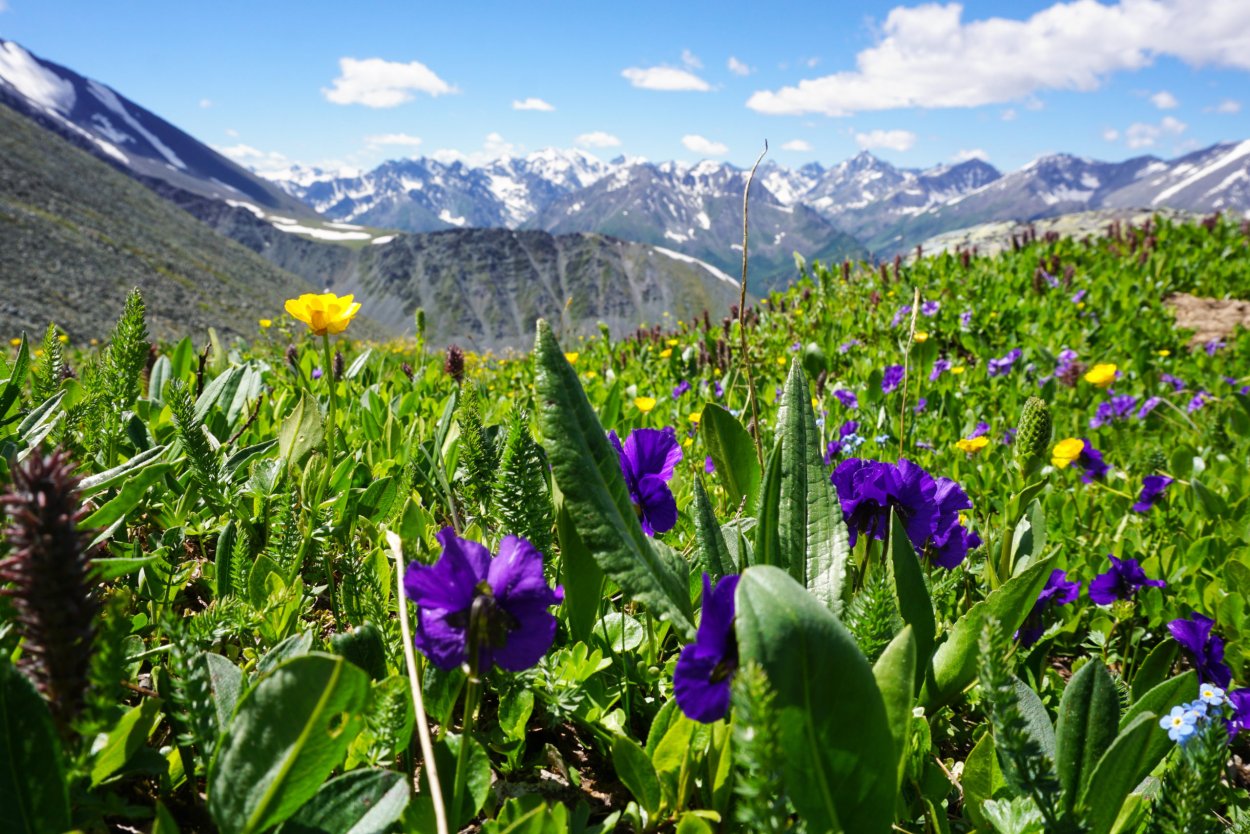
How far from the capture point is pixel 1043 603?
188 centimetres

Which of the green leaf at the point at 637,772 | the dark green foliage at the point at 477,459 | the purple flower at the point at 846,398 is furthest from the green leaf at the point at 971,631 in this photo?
the purple flower at the point at 846,398

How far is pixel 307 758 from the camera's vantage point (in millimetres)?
941

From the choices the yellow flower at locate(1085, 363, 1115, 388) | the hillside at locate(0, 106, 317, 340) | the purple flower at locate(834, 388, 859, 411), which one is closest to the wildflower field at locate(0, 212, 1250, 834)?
the yellow flower at locate(1085, 363, 1115, 388)

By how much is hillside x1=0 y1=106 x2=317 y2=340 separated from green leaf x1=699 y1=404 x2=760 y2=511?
141 feet

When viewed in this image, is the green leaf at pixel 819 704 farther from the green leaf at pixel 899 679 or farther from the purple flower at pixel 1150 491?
the purple flower at pixel 1150 491

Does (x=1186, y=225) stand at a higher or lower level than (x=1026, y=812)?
higher

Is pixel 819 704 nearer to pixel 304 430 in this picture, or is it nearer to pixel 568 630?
pixel 568 630

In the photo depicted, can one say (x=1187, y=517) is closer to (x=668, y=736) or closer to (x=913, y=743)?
(x=913, y=743)

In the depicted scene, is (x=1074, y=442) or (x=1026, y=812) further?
(x=1074, y=442)

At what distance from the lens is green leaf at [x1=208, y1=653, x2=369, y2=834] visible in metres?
0.92

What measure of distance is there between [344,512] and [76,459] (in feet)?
2.23

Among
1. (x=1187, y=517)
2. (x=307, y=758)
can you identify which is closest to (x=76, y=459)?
(x=307, y=758)

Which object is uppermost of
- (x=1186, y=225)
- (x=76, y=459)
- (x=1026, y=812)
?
(x=1186, y=225)

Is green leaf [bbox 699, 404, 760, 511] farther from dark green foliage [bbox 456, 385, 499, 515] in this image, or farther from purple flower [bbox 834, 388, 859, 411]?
purple flower [bbox 834, 388, 859, 411]
